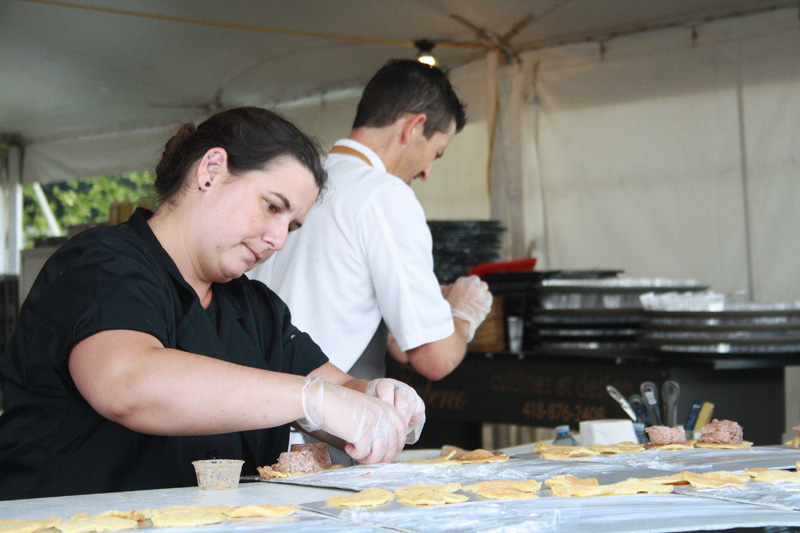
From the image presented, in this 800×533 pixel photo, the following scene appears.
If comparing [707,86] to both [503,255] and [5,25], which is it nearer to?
[503,255]

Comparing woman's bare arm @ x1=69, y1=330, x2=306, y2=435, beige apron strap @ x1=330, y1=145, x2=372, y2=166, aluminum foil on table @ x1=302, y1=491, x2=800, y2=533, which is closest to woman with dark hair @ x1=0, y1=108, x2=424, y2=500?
woman's bare arm @ x1=69, y1=330, x2=306, y2=435

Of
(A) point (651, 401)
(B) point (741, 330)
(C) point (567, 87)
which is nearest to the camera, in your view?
(A) point (651, 401)

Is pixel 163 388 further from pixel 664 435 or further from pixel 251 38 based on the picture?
pixel 251 38

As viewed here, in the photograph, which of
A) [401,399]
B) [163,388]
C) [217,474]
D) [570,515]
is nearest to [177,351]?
[163,388]

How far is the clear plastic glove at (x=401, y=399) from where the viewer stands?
1.64 metres

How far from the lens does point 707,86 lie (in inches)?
159

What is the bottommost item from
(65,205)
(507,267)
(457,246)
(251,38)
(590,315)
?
(590,315)

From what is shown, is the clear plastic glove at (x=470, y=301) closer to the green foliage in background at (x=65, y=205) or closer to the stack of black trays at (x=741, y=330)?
the stack of black trays at (x=741, y=330)

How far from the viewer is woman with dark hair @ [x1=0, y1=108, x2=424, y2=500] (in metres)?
1.28

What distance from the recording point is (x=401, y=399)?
166 cm

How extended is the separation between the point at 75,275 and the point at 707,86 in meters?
3.50

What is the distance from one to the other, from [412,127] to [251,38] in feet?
8.02

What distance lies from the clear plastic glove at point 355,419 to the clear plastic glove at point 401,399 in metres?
0.09

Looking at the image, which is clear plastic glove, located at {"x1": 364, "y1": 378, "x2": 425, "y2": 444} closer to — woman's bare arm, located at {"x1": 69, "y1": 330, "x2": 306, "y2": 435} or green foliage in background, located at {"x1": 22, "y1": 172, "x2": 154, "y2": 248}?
woman's bare arm, located at {"x1": 69, "y1": 330, "x2": 306, "y2": 435}
